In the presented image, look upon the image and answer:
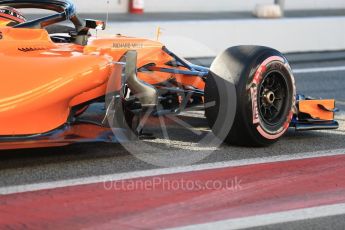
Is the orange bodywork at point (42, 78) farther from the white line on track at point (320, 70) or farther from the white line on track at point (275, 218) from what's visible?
the white line on track at point (320, 70)

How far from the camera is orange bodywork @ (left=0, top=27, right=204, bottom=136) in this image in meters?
5.57

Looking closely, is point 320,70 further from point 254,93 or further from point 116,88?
point 116,88

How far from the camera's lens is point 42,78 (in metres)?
5.70

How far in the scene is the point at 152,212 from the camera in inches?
195

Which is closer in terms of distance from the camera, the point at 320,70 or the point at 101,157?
the point at 101,157

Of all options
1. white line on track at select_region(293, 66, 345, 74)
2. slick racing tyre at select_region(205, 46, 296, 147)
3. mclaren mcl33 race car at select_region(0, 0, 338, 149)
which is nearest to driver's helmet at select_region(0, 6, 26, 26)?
mclaren mcl33 race car at select_region(0, 0, 338, 149)

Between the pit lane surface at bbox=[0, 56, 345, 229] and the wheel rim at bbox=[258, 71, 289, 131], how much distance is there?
0.22 m

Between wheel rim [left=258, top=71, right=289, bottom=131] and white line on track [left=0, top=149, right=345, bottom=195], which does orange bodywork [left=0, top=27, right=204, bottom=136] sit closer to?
white line on track [left=0, top=149, right=345, bottom=195]

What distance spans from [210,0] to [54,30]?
1016 cm

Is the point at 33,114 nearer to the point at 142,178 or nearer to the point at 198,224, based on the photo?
the point at 142,178

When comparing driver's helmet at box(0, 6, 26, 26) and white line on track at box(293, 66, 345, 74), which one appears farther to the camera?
white line on track at box(293, 66, 345, 74)

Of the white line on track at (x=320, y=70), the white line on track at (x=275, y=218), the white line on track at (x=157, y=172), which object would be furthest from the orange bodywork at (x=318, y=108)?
the white line on track at (x=320, y=70)

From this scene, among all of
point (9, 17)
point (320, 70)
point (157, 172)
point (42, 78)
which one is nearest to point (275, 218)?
point (157, 172)

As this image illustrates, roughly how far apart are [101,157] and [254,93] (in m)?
1.20
